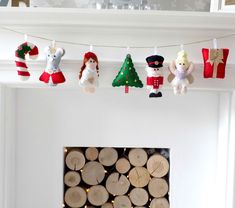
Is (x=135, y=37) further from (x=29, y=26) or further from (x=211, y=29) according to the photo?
(x=29, y=26)

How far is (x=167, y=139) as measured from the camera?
6.38 ft

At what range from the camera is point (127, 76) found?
5.24 feet

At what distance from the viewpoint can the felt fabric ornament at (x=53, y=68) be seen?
159 cm

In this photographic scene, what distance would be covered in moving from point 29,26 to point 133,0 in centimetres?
46

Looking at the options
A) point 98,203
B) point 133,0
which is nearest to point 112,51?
point 133,0

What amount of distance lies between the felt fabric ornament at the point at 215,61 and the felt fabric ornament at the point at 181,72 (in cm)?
6

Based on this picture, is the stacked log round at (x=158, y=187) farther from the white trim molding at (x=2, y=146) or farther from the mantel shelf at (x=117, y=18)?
the mantel shelf at (x=117, y=18)

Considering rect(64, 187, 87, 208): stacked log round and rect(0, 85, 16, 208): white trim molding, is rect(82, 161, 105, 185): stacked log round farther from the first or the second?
rect(0, 85, 16, 208): white trim molding

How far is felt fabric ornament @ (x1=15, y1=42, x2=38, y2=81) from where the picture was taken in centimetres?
158

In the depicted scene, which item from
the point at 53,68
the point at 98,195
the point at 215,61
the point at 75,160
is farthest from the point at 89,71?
the point at 98,195

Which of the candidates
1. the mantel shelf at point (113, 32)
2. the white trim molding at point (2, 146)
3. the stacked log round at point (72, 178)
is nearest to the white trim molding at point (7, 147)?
the white trim molding at point (2, 146)

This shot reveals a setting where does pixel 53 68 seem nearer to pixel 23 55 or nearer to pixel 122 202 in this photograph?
pixel 23 55

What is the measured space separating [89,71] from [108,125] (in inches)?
16.5

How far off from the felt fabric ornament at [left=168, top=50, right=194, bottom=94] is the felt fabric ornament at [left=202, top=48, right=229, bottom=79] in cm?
6
